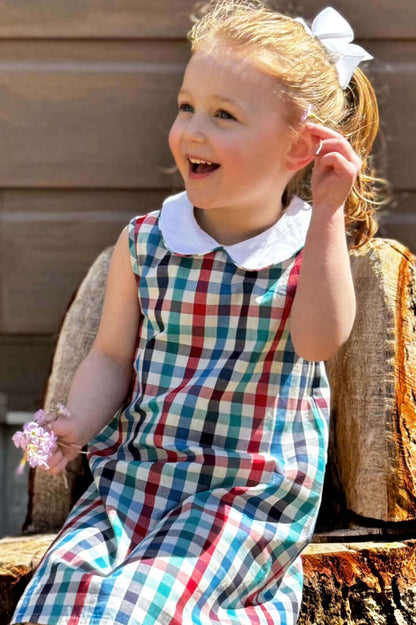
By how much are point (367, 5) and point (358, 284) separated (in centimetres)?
97

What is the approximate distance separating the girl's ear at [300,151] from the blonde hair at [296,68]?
27mm

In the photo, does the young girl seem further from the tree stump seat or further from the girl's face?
the tree stump seat

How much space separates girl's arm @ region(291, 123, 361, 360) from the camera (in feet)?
5.57

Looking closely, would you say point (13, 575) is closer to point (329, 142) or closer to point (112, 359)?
point (112, 359)

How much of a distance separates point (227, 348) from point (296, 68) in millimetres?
548

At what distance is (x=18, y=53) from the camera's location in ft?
9.27

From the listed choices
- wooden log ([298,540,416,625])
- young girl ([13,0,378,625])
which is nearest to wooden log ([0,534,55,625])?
young girl ([13,0,378,625])

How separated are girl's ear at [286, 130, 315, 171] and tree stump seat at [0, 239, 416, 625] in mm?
438

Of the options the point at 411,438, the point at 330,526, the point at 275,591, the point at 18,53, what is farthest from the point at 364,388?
the point at 18,53

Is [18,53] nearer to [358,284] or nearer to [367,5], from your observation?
[367,5]

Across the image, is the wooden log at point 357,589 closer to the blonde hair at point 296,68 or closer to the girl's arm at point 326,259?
the girl's arm at point 326,259

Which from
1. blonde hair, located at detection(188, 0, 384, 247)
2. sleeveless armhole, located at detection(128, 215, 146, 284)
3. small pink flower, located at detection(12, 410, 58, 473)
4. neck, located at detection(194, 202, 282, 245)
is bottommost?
small pink flower, located at detection(12, 410, 58, 473)

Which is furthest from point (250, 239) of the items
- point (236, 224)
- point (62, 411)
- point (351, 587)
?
point (351, 587)

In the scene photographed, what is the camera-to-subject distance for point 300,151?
183cm
